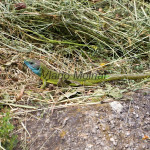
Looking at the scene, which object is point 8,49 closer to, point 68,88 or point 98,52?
point 68,88

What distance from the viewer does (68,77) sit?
124 inches

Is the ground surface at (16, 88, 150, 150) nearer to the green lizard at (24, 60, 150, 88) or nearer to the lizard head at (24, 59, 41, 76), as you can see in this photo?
the green lizard at (24, 60, 150, 88)

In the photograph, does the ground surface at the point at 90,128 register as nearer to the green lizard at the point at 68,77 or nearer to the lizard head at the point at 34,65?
the green lizard at the point at 68,77

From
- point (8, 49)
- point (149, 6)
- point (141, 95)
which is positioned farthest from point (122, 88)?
point (149, 6)

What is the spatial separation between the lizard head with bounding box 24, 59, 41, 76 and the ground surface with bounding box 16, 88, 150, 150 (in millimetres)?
725

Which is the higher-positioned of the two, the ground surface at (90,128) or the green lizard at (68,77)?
the green lizard at (68,77)

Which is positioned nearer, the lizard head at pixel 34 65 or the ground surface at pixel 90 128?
the ground surface at pixel 90 128

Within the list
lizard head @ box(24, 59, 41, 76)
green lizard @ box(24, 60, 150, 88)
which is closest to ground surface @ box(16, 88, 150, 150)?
green lizard @ box(24, 60, 150, 88)

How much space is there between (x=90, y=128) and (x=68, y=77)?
1019 millimetres

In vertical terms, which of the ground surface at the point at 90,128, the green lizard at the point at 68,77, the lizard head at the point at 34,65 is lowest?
the ground surface at the point at 90,128

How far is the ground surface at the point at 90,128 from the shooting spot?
216 centimetres

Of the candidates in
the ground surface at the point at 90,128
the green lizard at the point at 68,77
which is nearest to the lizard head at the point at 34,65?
the green lizard at the point at 68,77

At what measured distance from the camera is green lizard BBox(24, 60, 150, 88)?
3.11 metres

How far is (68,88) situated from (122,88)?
64 cm
